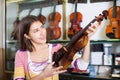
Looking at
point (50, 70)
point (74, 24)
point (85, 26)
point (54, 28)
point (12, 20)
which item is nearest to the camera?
point (50, 70)

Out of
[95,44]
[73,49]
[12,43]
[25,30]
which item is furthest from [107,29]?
[12,43]

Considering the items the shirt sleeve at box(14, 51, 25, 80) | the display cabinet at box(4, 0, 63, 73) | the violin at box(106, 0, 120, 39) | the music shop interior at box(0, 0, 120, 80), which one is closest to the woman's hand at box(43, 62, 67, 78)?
the shirt sleeve at box(14, 51, 25, 80)

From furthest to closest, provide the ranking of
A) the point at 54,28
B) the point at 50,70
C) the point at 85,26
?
the point at 54,28 → the point at 85,26 → the point at 50,70

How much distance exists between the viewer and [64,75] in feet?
7.11

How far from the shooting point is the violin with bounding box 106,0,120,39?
6.45 feet

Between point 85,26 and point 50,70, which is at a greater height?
point 85,26

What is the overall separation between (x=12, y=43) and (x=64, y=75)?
105 cm

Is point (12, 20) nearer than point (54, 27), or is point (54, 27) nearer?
point (54, 27)

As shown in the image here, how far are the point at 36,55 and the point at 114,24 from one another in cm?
101

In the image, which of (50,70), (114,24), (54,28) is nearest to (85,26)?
(114,24)

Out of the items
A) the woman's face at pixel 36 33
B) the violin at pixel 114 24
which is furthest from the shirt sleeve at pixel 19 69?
the violin at pixel 114 24

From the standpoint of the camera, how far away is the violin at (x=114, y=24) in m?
1.97

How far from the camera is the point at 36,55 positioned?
1.18m

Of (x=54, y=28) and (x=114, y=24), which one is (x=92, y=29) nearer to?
(x=114, y=24)
